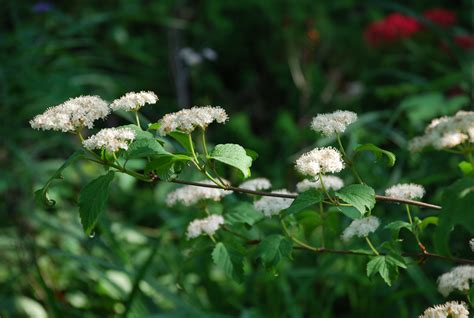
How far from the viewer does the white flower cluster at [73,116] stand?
922mm

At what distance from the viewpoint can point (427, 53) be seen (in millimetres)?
3590

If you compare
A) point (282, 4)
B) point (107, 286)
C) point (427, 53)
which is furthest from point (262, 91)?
point (107, 286)

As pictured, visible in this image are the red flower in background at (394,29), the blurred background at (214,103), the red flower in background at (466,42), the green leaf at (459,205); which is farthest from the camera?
the red flower in background at (394,29)

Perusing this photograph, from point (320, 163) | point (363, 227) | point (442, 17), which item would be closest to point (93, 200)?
point (320, 163)

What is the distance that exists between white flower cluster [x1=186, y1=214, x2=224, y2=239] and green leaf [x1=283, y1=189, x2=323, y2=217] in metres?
0.26

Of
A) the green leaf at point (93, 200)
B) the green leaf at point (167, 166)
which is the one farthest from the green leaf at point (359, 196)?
the green leaf at point (93, 200)

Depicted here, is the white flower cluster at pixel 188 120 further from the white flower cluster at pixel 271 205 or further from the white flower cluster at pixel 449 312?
the white flower cluster at pixel 449 312

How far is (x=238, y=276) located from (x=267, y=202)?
0.14 meters

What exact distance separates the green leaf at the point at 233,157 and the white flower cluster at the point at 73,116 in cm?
17

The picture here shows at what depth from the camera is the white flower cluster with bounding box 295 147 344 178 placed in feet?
2.94

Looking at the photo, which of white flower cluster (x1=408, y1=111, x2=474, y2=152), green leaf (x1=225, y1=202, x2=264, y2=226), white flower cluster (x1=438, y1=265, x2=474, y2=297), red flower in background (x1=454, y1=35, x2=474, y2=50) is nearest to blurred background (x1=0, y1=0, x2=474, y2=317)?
red flower in background (x1=454, y1=35, x2=474, y2=50)

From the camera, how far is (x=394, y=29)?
3.61 m

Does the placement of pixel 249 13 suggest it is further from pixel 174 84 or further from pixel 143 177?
pixel 143 177

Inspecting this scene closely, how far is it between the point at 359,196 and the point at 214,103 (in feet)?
11.4
